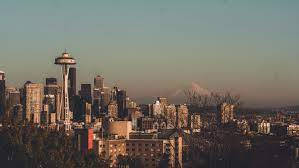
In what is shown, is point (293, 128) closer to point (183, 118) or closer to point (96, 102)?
point (183, 118)

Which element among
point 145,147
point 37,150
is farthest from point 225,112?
point 37,150

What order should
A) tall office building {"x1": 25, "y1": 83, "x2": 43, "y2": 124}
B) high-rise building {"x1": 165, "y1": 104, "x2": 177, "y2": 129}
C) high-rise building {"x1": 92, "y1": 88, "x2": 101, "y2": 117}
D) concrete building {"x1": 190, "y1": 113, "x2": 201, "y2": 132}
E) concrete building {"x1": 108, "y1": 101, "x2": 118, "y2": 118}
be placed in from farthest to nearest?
high-rise building {"x1": 92, "y1": 88, "x2": 101, "y2": 117}, concrete building {"x1": 108, "y1": 101, "x2": 118, "y2": 118}, tall office building {"x1": 25, "y1": 83, "x2": 43, "y2": 124}, high-rise building {"x1": 165, "y1": 104, "x2": 177, "y2": 129}, concrete building {"x1": 190, "y1": 113, "x2": 201, "y2": 132}

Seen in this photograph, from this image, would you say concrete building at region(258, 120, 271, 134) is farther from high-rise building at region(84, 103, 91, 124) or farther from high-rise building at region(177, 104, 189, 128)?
high-rise building at region(84, 103, 91, 124)

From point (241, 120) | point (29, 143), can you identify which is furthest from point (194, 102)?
point (241, 120)

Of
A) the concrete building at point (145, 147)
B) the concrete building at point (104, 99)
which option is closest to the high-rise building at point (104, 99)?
the concrete building at point (104, 99)

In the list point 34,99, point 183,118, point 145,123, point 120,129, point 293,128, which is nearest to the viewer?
point 120,129

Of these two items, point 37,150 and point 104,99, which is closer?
point 37,150

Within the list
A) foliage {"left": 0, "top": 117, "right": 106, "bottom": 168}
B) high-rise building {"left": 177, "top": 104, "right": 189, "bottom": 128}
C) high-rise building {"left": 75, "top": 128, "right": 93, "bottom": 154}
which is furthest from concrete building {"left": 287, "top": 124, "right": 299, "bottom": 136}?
foliage {"left": 0, "top": 117, "right": 106, "bottom": 168}

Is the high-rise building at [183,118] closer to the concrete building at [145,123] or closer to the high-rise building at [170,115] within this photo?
the high-rise building at [170,115]
